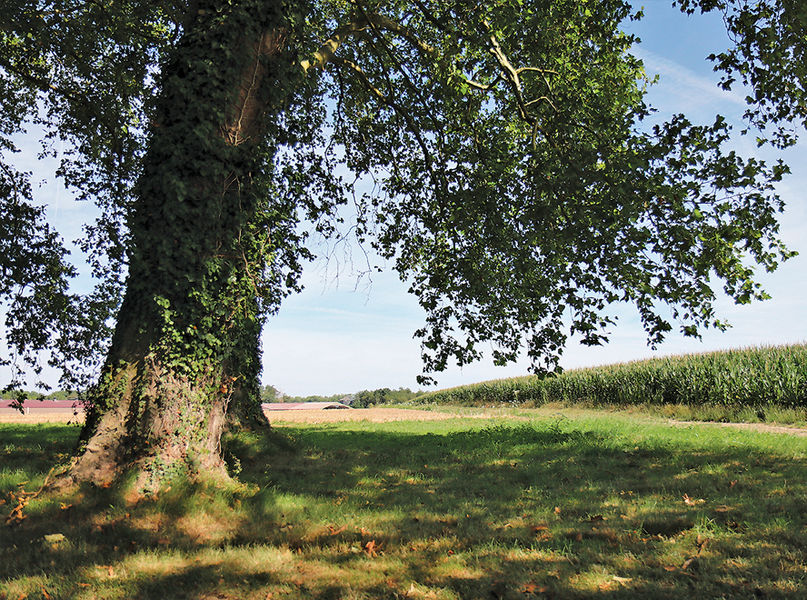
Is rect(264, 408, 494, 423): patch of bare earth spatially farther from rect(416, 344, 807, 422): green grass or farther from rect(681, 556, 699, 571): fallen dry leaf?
rect(681, 556, 699, 571): fallen dry leaf

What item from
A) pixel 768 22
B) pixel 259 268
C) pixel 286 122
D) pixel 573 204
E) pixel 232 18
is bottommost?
pixel 259 268

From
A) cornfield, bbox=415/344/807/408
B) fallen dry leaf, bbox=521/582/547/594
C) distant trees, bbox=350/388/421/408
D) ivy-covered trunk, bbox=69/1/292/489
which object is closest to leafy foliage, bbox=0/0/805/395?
ivy-covered trunk, bbox=69/1/292/489

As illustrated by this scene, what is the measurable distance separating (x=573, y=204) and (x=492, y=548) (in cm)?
629

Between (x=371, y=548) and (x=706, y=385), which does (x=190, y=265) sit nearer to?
(x=371, y=548)

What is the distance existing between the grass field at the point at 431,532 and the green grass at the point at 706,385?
22.1 feet

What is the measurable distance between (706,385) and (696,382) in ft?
1.43

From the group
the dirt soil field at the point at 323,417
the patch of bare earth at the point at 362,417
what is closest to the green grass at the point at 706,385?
the patch of bare earth at the point at 362,417

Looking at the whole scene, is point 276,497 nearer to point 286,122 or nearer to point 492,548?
point 492,548

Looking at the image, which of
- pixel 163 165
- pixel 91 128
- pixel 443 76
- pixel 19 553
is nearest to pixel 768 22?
pixel 443 76

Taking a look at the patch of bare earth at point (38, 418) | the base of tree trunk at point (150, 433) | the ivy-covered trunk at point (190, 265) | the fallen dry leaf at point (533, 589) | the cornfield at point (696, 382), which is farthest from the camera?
the cornfield at point (696, 382)

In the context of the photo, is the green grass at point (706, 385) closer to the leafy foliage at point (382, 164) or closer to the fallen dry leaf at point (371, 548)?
the leafy foliage at point (382, 164)

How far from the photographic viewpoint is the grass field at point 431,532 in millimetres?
4742

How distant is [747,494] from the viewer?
7.53 m

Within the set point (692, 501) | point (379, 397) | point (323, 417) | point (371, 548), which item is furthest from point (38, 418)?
point (379, 397)
